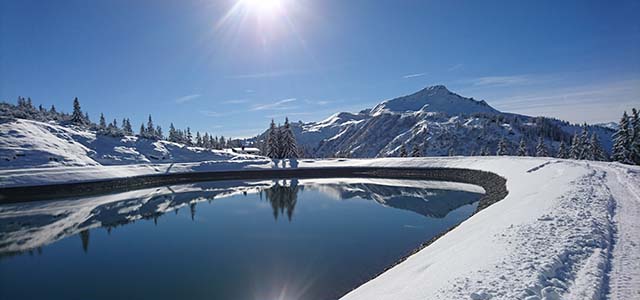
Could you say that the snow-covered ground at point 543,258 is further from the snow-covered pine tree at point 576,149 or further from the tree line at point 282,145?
the tree line at point 282,145

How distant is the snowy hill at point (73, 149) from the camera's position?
168 feet

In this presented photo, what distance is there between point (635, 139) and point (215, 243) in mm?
50988

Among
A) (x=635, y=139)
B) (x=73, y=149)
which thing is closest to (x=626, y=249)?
(x=635, y=139)

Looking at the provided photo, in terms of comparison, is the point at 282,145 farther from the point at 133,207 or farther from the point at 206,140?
the point at 206,140

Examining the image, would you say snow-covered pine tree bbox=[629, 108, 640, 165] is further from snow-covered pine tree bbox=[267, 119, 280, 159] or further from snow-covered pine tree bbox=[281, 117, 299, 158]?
snow-covered pine tree bbox=[267, 119, 280, 159]

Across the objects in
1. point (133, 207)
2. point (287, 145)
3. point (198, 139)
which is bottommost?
point (133, 207)

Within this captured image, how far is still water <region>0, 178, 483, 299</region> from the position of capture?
1141 cm

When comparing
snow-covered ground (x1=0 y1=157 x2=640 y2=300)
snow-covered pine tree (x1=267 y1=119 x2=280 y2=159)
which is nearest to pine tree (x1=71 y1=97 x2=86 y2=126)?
snow-covered pine tree (x1=267 y1=119 x2=280 y2=159)

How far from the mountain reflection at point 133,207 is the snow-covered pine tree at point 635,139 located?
77.9ft

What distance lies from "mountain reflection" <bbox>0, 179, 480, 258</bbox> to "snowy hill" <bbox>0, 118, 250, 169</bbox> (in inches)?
920

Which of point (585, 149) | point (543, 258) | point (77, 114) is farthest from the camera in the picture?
point (77, 114)

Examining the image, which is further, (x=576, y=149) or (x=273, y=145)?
(x=273, y=145)

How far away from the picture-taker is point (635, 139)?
3947 centimetres

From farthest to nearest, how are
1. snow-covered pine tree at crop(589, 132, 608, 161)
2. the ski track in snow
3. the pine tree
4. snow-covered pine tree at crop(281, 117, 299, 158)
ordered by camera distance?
the pine tree → snow-covered pine tree at crop(281, 117, 299, 158) → snow-covered pine tree at crop(589, 132, 608, 161) → the ski track in snow
